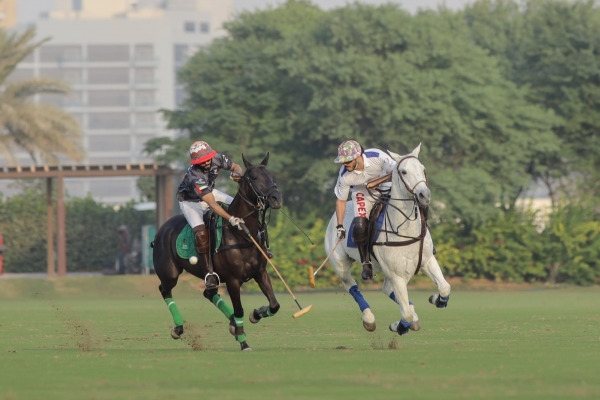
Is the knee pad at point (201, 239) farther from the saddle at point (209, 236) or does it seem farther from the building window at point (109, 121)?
the building window at point (109, 121)

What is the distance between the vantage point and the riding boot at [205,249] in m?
17.3

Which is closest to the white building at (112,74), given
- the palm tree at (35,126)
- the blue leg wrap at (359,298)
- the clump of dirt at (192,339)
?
the palm tree at (35,126)

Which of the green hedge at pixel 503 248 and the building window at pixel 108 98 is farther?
the building window at pixel 108 98

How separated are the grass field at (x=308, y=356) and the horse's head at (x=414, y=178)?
1662 millimetres

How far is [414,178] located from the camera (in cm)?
1662

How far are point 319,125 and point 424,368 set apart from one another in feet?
108

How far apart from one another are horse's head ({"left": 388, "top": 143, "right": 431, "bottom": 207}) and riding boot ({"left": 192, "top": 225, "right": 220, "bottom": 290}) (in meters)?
2.41

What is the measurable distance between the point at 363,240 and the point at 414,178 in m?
1.45

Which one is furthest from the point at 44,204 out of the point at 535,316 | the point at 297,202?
the point at 535,316

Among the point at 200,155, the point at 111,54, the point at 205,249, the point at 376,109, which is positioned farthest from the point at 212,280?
the point at 111,54

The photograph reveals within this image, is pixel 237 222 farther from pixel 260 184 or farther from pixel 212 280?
pixel 212 280

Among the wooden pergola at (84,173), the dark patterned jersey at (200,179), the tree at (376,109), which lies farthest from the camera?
the tree at (376,109)

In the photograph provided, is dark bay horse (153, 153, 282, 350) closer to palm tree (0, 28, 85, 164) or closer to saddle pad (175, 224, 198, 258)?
saddle pad (175, 224, 198, 258)

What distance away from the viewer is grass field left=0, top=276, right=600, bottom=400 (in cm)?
1199
